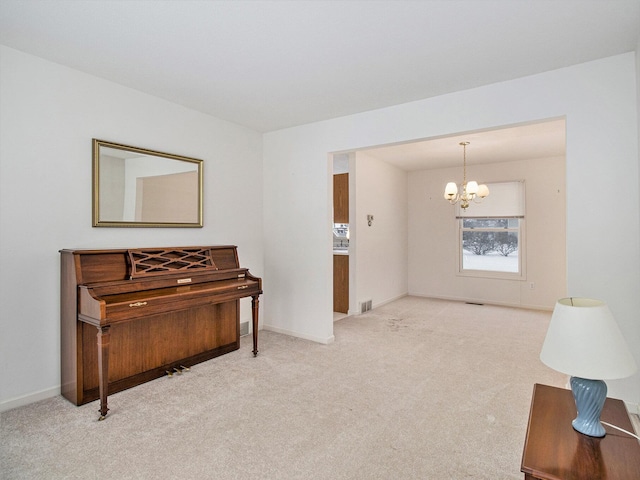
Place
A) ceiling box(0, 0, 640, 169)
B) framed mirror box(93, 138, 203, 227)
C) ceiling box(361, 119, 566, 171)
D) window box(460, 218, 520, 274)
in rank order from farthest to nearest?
window box(460, 218, 520, 274) < ceiling box(361, 119, 566, 171) < framed mirror box(93, 138, 203, 227) < ceiling box(0, 0, 640, 169)

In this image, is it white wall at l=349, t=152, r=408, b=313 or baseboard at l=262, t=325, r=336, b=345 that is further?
white wall at l=349, t=152, r=408, b=313

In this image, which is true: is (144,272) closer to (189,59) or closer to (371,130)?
(189,59)

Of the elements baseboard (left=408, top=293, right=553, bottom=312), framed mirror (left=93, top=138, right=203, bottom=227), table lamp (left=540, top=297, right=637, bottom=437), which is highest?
framed mirror (left=93, top=138, right=203, bottom=227)

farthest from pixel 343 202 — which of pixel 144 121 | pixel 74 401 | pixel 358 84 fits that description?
pixel 74 401

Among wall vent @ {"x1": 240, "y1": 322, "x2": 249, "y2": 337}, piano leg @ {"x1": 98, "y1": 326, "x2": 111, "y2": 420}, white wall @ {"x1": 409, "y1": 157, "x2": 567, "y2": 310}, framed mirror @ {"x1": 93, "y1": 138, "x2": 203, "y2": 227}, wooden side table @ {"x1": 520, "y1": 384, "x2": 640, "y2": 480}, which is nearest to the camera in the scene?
wooden side table @ {"x1": 520, "y1": 384, "x2": 640, "y2": 480}

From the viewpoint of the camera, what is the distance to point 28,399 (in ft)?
8.42

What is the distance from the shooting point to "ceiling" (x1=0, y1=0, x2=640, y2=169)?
201cm

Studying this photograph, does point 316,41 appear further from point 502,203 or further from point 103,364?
point 502,203

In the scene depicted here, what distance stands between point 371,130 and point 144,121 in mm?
2150

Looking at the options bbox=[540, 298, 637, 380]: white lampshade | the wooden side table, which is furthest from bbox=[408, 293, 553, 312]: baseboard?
bbox=[540, 298, 637, 380]: white lampshade

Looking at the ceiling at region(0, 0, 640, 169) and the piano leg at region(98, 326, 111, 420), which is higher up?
the ceiling at region(0, 0, 640, 169)

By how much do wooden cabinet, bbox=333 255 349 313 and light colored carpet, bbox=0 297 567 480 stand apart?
1.79 m

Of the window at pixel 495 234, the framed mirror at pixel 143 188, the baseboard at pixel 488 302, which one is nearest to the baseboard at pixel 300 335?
the framed mirror at pixel 143 188

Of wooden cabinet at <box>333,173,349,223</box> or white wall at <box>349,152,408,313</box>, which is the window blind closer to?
white wall at <box>349,152,408,313</box>
